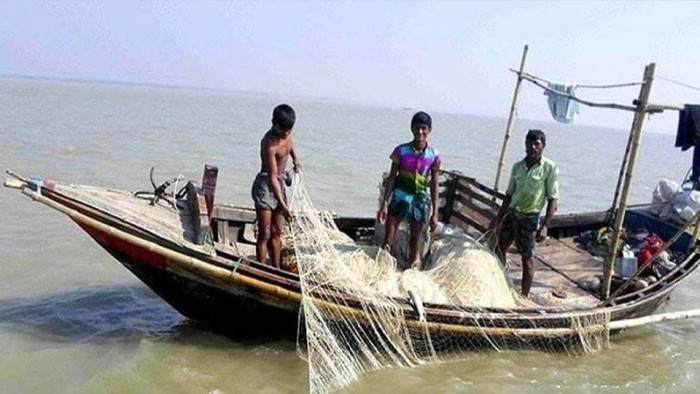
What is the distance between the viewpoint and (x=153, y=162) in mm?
17578

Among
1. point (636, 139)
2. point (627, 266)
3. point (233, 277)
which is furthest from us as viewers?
point (627, 266)

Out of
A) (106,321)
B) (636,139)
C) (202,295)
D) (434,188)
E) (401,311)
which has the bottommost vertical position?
(106,321)

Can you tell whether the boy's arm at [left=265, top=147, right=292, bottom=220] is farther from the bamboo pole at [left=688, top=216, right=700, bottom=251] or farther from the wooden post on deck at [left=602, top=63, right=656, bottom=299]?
the bamboo pole at [left=688, top=216, right=700, bottom=251]

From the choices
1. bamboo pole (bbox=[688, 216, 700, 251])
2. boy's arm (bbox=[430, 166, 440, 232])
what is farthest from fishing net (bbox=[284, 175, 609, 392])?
bamboo pole (bbox=[688, 216, 700, 251])

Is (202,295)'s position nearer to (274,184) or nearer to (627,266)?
(274,184)

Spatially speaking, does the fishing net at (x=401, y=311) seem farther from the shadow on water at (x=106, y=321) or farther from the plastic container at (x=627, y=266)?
the plastic container at (x=627, y=266)

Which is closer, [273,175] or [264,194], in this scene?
[273,175]

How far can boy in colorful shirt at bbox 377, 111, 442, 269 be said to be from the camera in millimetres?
5863

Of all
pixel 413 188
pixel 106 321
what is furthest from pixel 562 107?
pixel 106 321

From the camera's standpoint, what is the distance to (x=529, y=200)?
19.8 ft

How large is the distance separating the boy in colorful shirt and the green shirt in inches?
32.9

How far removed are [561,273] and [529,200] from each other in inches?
68.3

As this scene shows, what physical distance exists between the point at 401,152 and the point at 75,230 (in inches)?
235

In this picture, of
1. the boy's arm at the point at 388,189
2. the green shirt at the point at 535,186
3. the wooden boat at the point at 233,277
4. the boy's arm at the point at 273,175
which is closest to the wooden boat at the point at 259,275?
the wooden boat at the point at 233,277
